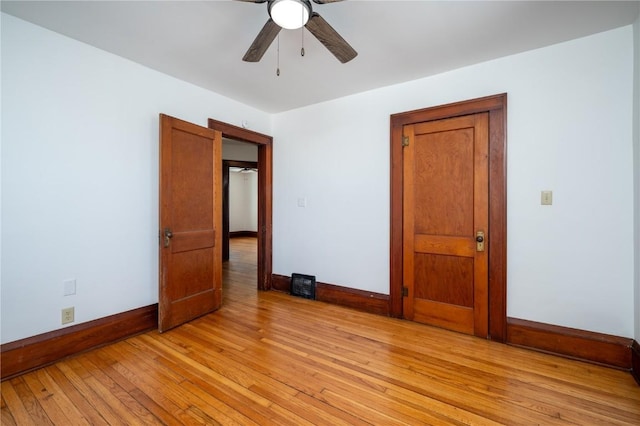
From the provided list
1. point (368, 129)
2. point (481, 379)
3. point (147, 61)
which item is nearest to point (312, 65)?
point (368, 129)

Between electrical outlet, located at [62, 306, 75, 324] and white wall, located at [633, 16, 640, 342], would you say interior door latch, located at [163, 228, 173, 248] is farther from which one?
white wall, located at [633, 16, 640, 342]

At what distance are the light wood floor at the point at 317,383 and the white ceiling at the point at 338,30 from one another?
99.3 inches

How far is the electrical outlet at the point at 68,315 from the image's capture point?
2.19 meters

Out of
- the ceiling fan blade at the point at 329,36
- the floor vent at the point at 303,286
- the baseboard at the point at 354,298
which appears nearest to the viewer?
the ceiling fan blade at the point at 329,36

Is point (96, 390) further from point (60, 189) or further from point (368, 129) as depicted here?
point (368, 129)

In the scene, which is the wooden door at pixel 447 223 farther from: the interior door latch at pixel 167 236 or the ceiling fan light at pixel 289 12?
the interior door latch at pixel 167 236

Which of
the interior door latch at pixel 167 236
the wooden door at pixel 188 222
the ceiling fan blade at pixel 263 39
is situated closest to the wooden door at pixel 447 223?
the ceiling fan blade at pixel 263 39

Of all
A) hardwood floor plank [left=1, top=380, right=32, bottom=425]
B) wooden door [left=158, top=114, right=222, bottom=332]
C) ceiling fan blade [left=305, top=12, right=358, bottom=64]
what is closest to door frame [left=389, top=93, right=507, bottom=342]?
ceiling fan blade [left=305, top=12, right=358, bottom=64]

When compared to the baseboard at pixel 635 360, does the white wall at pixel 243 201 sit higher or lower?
higher

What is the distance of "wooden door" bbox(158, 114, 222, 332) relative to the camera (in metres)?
2.64

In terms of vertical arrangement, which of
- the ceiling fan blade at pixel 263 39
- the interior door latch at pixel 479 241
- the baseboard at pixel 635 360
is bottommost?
the baseboard at pixel 635 360

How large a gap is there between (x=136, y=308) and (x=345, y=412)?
217 cm

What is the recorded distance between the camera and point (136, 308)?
2.63 metres

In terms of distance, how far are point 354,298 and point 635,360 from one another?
7.38ft
